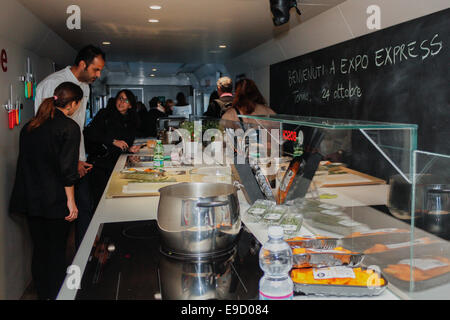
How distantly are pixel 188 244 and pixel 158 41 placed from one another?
4.60 metres

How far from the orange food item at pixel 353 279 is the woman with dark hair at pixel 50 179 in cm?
168

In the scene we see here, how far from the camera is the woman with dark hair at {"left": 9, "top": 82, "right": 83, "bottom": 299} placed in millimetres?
2275

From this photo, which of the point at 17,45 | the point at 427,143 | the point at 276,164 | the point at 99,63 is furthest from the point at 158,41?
the point at 276,164

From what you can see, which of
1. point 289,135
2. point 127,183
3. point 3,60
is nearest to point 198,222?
point 289,135

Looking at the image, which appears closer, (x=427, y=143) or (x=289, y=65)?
(x=427, y=143)

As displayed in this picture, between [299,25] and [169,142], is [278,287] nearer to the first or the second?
[169,142]

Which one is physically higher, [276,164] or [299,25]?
[299,25]

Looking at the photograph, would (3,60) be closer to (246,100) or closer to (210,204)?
(246,100)

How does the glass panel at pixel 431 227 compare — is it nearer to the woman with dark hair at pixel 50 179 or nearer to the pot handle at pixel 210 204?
the pot handle at pixel 210 204

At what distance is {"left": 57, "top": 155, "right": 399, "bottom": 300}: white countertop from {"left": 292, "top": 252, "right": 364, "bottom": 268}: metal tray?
9 centimetres

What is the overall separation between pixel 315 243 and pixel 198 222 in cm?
33

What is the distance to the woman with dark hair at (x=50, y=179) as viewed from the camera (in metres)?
2.28

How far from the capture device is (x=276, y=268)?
2.96ft

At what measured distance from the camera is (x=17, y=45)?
3404 mm
